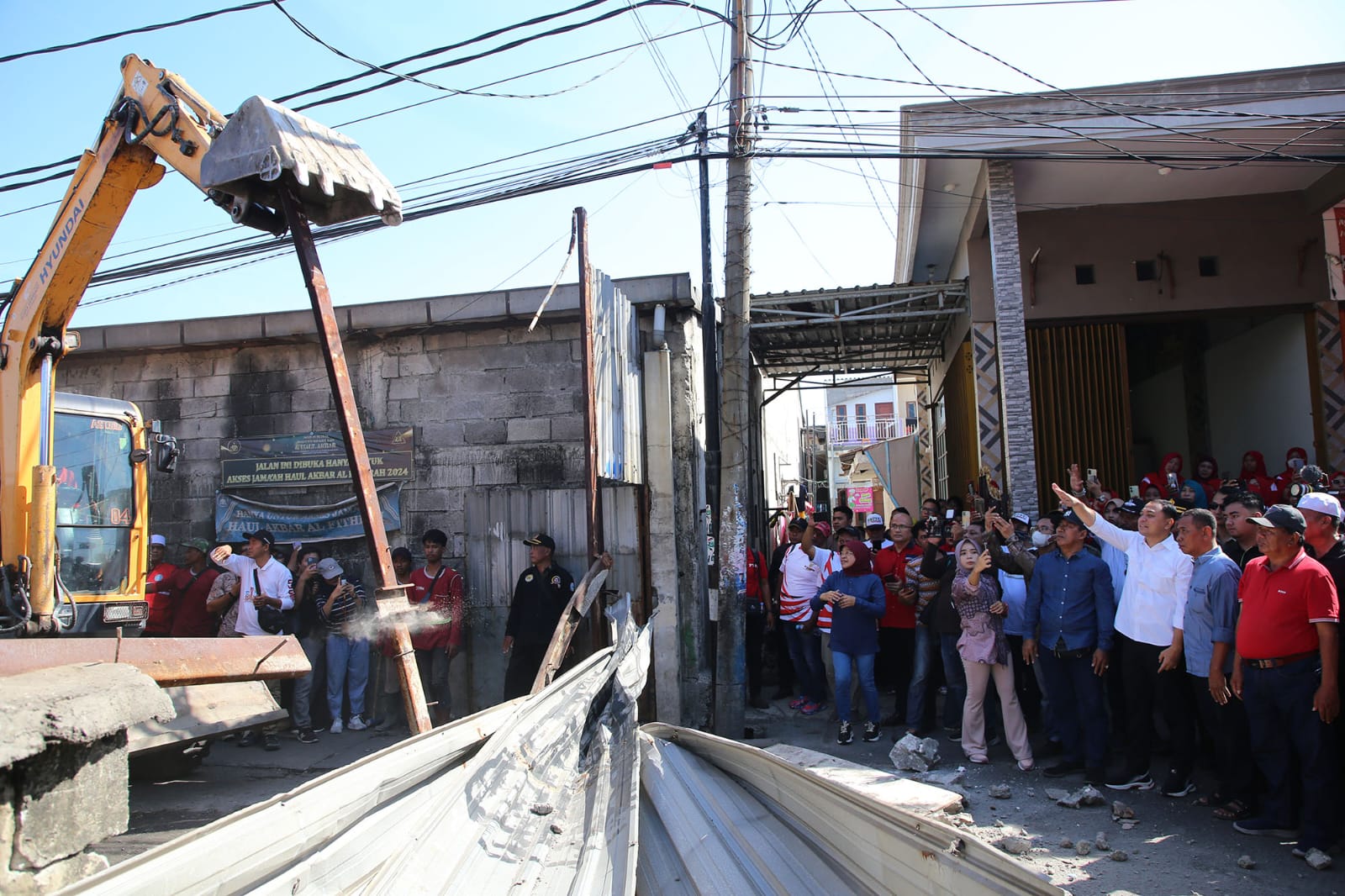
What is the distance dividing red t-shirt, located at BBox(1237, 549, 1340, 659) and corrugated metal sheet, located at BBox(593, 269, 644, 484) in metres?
4.62

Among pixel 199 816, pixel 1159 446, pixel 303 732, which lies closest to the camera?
pixel 199 816

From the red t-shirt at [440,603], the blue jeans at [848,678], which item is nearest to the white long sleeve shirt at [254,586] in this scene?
the red t-shirt at [440,603]

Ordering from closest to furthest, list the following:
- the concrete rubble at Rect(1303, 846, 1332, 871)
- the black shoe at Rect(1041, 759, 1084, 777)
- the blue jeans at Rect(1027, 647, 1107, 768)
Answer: the concrete rubble at Rect(1303, 846, 1332, 871)
the blue jeans at Rect(1027, 647, 1107, 768)
the black shoe at Rect(1041, 759, 1084, 777)

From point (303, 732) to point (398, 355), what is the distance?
12.7ft

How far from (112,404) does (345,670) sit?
325cm

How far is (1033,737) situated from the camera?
7336 mm

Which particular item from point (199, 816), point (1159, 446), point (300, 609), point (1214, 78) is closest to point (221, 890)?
point (199, 816)

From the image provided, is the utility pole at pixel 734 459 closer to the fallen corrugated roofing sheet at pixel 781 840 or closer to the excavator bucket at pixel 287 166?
the excavator bucket at pixel 287 166

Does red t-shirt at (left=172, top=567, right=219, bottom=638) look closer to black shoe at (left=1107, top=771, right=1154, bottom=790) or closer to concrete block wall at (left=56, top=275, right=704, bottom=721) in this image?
concrete block wall at (left=56, top=275, right=704, bottom=721)

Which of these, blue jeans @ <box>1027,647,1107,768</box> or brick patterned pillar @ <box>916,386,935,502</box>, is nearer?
blue jeans @ <box>1027,647,1107,768</box>

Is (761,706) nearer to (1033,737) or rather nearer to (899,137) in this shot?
(1033,737)

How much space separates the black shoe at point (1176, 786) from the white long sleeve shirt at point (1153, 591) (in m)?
0.83

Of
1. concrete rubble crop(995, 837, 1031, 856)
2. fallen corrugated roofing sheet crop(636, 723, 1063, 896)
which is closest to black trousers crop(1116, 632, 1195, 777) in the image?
concrete rubble crop(995, 837, 1031, 856)

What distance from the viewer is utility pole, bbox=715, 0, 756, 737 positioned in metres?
7.66
